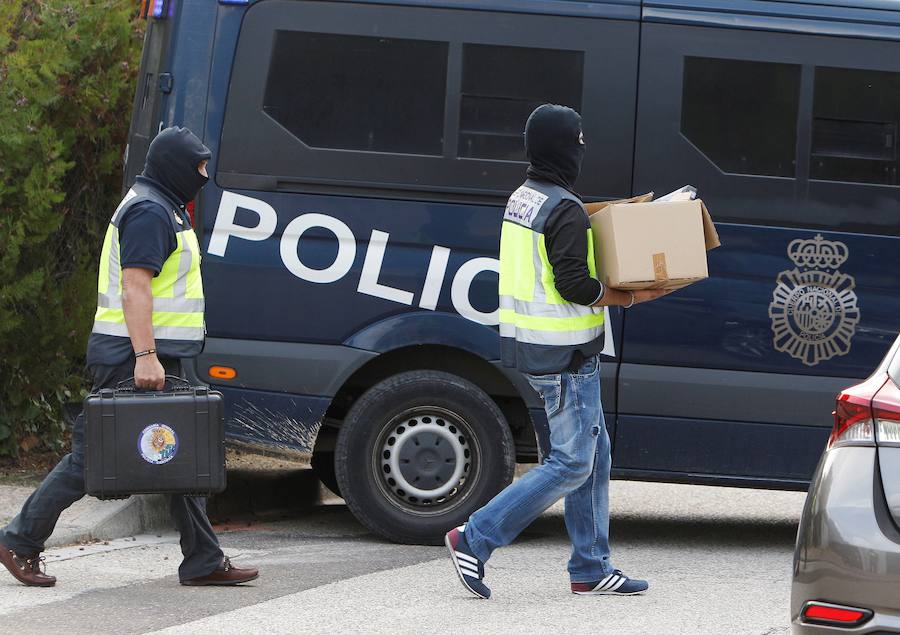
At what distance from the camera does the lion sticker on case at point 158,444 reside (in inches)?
220

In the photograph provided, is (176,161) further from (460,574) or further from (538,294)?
(460,574)

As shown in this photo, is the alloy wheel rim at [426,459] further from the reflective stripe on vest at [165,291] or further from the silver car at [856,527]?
the silver car at [856,527]

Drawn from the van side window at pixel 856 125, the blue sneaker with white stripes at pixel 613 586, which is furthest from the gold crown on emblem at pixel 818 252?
the blue sneaker with white stripes at pixel 613 586

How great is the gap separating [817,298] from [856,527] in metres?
3.10

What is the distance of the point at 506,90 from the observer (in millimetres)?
6852

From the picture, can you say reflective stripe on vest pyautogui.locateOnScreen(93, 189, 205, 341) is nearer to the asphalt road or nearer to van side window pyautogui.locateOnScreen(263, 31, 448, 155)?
the asphalt road

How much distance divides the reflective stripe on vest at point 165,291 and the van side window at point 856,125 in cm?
281

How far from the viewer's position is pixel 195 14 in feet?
22.5

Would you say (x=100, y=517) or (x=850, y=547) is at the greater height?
(x=850, y=547)

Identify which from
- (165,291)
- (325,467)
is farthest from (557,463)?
(325,467)

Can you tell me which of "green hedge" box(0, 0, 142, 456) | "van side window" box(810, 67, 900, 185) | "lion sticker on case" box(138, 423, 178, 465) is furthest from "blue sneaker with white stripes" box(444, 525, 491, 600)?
"green hedge" box(0, 0, 142, 456)

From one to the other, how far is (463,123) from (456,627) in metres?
2.47

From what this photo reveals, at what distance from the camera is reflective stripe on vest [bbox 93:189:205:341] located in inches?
224

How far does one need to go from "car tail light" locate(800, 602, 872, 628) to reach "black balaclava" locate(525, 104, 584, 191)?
2217 mm
